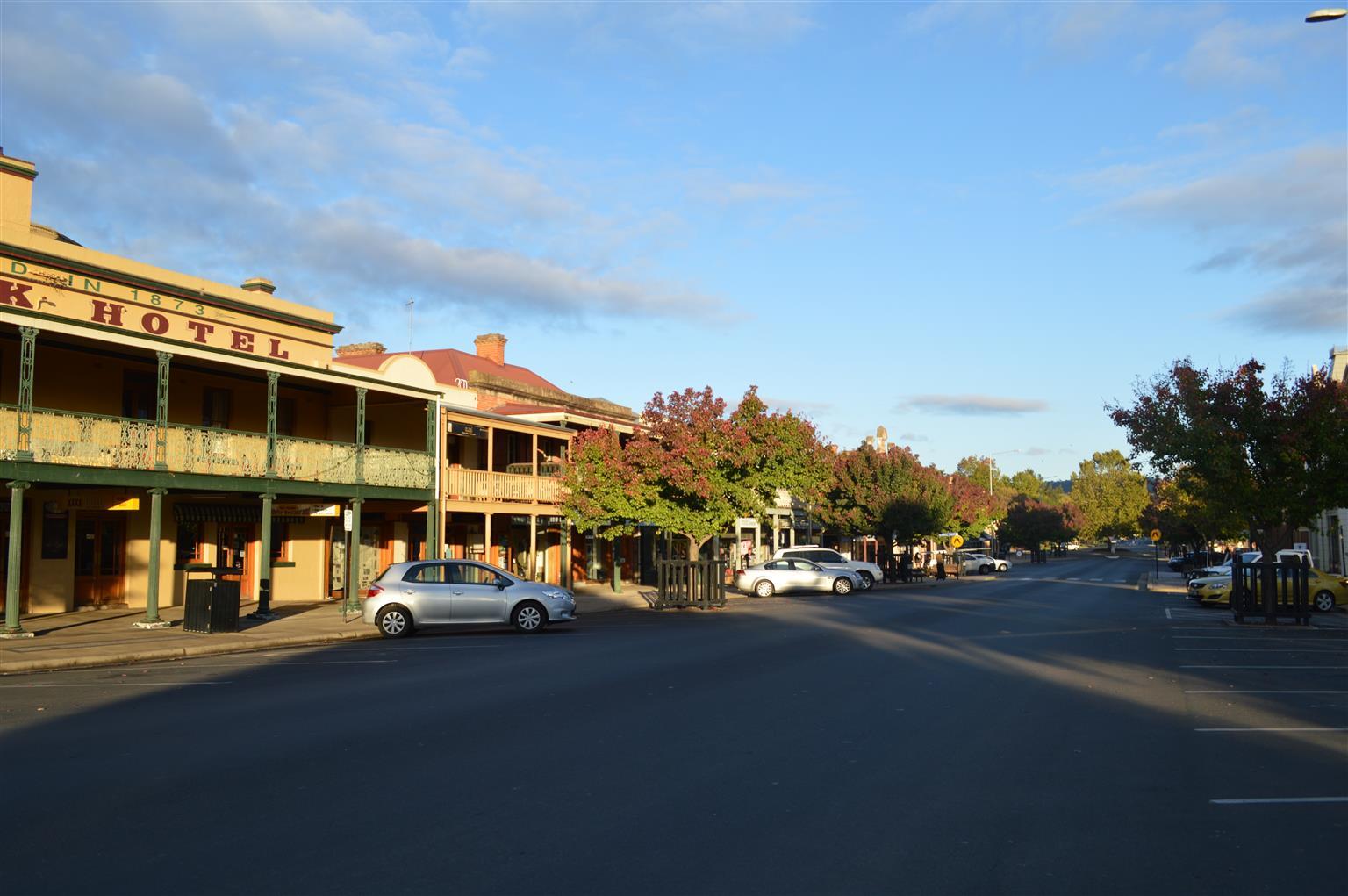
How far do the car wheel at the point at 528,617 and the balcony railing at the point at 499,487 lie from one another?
9679mm

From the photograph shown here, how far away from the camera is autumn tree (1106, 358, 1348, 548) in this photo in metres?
23.0

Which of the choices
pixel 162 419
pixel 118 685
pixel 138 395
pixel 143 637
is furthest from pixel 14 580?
pixel 138 395

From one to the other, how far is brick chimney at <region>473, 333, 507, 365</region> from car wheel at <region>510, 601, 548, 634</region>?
2726 cm

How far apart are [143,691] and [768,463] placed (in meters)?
21.9

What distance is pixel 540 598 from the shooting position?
2169 cm

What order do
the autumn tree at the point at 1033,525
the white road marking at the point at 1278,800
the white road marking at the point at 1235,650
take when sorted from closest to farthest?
the white road marking at the point at 1278,800 < the white road marking at the point at 1235,650 < the autumn tree at the point at 1033,525

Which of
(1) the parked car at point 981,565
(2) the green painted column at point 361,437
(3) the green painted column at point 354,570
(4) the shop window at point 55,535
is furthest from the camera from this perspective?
(1) the parked car at point 981,565

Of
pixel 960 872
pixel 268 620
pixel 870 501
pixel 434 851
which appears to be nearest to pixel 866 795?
pixel 960 872

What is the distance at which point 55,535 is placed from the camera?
24.1 meters

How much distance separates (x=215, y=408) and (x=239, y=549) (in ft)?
13.2

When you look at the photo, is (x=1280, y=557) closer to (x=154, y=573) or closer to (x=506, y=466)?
(x=506, y=466)

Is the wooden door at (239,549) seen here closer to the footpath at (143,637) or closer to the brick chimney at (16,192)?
the footpath at (143,637)

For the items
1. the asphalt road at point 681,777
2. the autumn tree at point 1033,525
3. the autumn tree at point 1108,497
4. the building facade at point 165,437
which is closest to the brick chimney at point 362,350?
the building facade at point 165,437

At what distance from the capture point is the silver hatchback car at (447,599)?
21.2 metres
